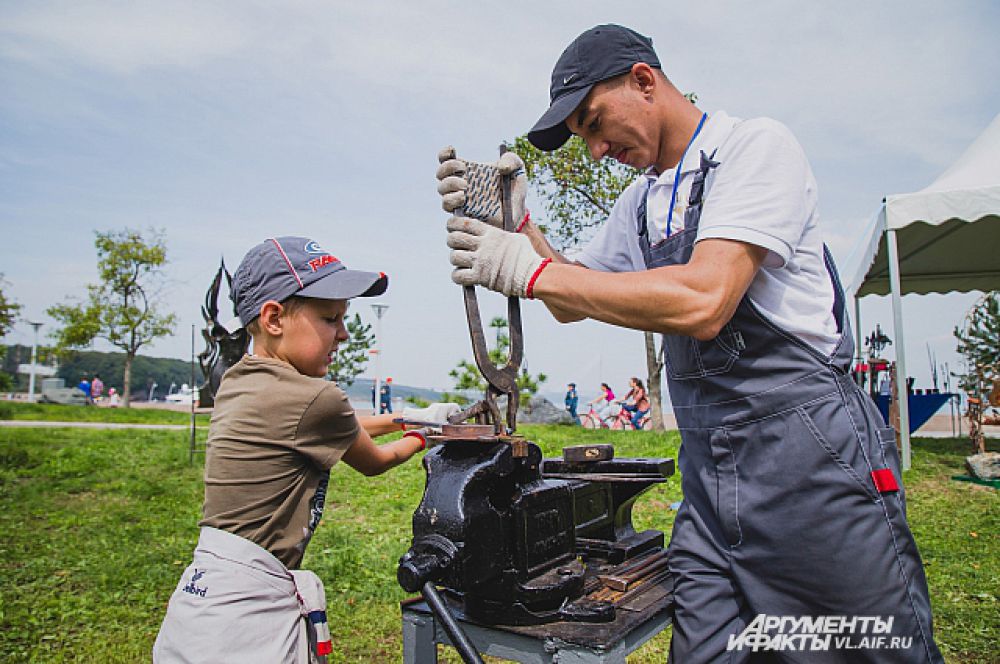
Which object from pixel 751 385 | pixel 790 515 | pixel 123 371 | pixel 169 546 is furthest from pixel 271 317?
pixel 123 371

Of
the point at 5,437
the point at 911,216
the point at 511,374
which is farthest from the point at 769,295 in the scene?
the point at 5,437

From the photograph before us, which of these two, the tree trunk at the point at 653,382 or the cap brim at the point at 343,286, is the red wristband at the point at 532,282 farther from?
the tree trunk at the point at 653,382

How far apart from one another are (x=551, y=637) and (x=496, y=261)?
2.89ft

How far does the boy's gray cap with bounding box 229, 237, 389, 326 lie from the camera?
7.14ft

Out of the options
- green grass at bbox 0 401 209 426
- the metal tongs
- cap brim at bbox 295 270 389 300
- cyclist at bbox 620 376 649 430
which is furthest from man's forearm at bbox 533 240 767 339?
green grass at bbox 0 401 209 426

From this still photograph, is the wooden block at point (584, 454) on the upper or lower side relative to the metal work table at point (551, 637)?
upper

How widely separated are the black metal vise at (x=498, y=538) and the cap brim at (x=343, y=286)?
640 millimetres

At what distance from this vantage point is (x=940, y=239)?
35.1 feet

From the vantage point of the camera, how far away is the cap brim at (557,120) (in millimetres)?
1966

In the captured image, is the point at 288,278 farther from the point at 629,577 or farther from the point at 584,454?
the point at 629,577

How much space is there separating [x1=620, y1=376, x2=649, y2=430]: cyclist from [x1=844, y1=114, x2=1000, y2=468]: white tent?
18.0 ft

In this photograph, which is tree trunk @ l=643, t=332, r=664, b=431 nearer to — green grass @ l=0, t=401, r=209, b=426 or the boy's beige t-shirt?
green grass @ l=0, t=401, r=209, b=426

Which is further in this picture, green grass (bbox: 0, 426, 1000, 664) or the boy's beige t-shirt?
green grass (bbox: 0, 426, 1000, 664)

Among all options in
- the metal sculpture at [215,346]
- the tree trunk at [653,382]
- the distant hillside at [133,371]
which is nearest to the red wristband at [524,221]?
the metal sculpture at [215,346]
